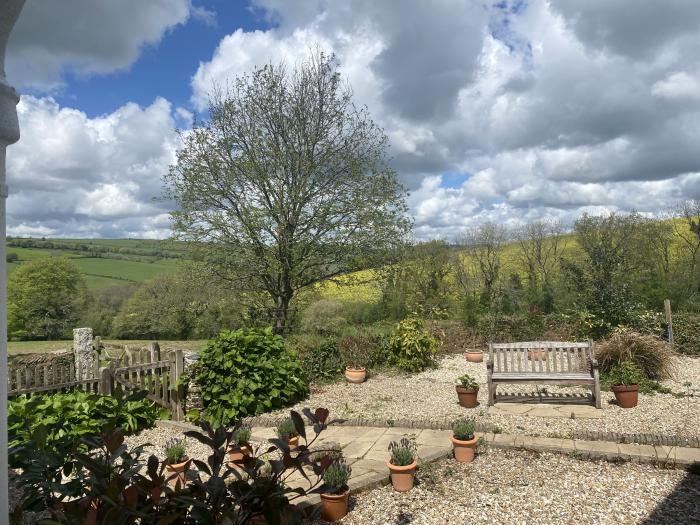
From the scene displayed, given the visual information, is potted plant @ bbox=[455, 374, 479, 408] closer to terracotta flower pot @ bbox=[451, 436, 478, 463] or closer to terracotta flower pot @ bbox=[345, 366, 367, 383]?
terracotta flower pot @ bbox=[451, 436, 478, 463]

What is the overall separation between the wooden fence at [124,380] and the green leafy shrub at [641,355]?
703cm

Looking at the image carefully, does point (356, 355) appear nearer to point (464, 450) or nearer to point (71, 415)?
point (464, 450)

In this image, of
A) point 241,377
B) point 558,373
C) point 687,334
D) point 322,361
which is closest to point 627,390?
point 558,373

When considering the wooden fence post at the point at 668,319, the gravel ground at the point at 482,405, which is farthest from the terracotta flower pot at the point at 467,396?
the wooden fence post at the point at 668,319

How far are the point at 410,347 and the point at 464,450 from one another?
200 inches

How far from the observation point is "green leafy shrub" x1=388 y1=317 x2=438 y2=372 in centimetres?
962

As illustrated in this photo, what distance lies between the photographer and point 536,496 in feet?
12.7

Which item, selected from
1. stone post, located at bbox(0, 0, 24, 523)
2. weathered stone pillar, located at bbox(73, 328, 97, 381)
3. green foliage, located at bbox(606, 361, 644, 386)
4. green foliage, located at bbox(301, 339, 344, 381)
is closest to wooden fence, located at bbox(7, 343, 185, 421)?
weathered stone pillar, located at bbox(73, 328, 97, 381)

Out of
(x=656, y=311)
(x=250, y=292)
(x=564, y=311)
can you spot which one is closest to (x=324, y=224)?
(x=250, y=292)

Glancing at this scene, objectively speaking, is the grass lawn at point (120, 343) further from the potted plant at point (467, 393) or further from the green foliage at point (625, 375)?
the green foliage at point (625, 375)

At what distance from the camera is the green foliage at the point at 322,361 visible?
8938 mm

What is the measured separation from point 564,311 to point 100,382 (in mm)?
11548

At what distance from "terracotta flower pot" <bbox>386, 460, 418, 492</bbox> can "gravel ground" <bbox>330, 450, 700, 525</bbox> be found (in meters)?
0.06

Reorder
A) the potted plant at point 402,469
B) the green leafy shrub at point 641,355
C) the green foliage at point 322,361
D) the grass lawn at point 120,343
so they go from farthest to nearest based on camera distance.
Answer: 1. the grass lawn at point 120,343
2. the green foliage at point 322,361
3. the green leafy shrub at point 641,355
4. the potted plant at point 402,469
